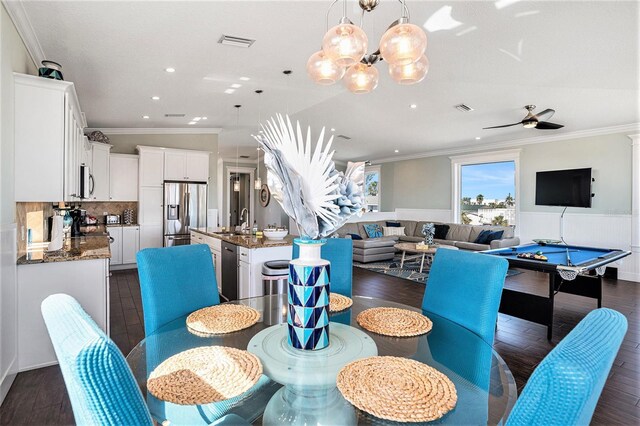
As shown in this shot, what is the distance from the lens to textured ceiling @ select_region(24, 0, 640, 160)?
2.63 m

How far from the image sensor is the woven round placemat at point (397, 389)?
868 mm

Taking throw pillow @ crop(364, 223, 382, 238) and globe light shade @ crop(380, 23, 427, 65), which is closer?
globe light shade @ crop(380, 23, 427, 65)

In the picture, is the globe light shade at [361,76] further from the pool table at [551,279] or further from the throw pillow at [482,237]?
the throw pillow at [482,237]

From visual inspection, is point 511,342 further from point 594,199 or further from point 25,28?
point 25,28

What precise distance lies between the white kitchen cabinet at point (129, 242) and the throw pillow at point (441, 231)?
637 centimetres

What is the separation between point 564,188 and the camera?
598cm

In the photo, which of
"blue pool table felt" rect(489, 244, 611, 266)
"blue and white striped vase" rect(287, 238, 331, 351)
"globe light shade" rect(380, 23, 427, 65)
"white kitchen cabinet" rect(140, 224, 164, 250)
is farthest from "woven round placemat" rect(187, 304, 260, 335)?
"white kitchen cabinet" rect(140, 224, 164, 250)

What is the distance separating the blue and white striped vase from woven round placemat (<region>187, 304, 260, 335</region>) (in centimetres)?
38

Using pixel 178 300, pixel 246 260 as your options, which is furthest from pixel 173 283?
pixel 246 260

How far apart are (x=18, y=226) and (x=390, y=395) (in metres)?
3.15

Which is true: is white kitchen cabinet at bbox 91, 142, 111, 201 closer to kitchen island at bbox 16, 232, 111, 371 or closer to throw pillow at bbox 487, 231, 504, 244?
kitchen island at bbox 16, 232, 111, 371

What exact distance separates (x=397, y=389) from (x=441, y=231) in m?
7.33

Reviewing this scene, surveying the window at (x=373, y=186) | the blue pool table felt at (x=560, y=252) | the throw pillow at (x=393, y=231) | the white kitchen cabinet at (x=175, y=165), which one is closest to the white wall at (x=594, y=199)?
the throw pillow at (x=393, y=231)

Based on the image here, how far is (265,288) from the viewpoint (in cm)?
349
